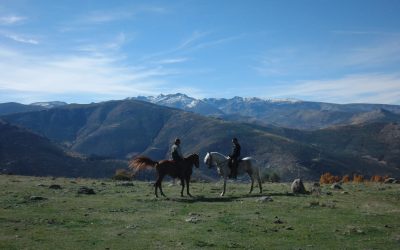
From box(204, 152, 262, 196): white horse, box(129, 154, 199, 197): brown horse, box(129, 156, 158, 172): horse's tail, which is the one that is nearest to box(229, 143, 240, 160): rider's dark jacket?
box(204, 152, 262, 196): white horse

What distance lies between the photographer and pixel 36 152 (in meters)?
181

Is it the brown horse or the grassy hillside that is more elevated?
the brown horse

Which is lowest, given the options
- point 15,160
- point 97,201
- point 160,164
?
point 15,160

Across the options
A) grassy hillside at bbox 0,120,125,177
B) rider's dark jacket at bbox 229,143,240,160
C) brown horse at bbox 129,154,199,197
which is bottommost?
grassy hillside at bbox 0,120,125,177

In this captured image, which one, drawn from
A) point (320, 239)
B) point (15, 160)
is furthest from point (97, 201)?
point (15, 160)

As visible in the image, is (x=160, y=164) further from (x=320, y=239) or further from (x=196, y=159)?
(x=320, y=239)

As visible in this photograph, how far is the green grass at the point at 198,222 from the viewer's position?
1648cm

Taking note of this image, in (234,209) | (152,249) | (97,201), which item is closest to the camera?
(152,249)

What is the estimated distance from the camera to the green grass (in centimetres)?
1648

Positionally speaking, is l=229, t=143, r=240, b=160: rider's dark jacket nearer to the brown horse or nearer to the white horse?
the white horse

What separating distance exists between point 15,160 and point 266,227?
162m

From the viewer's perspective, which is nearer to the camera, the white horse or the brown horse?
the brown horse

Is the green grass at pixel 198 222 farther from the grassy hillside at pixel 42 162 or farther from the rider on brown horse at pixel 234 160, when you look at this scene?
the grassy hillside at pixel 42 162

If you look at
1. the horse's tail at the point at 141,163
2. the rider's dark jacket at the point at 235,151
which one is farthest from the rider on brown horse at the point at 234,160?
the horse's tail at the point at 141,163
